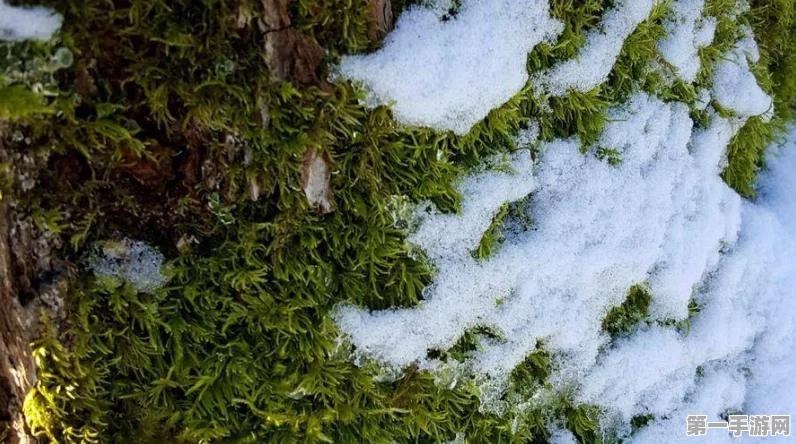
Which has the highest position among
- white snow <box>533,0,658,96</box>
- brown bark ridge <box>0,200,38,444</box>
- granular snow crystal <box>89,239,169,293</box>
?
white snow <box>533,0,658,96</box>

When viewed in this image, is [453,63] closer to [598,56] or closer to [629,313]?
[598,56]

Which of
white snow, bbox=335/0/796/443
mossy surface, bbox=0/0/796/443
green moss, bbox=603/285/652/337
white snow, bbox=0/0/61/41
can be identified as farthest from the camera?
green moss, bbox=603/285/652/337

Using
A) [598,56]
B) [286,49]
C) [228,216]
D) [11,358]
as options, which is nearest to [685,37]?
[598,56]

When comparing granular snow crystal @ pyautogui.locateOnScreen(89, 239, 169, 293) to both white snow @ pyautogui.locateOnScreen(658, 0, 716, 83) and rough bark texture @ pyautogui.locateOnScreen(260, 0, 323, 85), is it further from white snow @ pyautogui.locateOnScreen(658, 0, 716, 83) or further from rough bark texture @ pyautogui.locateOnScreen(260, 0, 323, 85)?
white snow @ pyautogui.locateOnScreen(658, 0, 716, 83)

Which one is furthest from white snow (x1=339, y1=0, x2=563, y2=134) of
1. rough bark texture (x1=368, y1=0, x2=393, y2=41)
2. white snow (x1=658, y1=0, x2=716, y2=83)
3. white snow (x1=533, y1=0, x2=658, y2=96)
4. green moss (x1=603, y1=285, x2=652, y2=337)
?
green moss (x1=603, y1=285, x2=652, y2=337)

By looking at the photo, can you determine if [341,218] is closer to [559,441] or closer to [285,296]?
[285,296]

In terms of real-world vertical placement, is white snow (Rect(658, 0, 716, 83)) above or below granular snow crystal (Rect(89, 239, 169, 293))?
above

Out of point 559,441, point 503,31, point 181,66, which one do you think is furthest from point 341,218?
point 559,441
